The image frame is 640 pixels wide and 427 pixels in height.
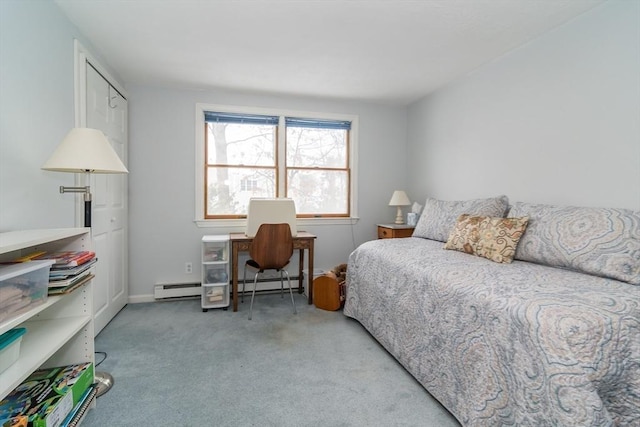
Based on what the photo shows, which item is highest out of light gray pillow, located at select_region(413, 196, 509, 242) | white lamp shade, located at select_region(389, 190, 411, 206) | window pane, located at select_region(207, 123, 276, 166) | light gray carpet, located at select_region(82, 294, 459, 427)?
window pane, located at select_region(207, 123, 276, 166)

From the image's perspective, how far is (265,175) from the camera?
368cm

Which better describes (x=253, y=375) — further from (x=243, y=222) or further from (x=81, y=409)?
(x=243, y=222)

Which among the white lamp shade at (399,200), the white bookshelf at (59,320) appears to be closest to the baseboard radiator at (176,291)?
the white bookshelf at (59,320)

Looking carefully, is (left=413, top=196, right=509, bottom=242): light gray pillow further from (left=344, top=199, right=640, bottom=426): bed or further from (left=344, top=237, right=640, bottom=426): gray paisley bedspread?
(left=344, top=237, right=640, bottom=426): gray paisley bedspread

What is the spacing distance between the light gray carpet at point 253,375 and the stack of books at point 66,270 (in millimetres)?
697

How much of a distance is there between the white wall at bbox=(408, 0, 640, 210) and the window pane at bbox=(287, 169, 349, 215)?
4.28ft

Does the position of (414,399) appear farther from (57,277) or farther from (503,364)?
(57,277)

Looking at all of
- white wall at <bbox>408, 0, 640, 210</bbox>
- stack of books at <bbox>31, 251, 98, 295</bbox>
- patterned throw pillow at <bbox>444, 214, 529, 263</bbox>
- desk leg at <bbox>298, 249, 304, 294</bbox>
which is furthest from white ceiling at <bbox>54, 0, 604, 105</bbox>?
desk leg at <bbox>298, 249, 304, 294</bbox>

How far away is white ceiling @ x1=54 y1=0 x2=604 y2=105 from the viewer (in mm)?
1952

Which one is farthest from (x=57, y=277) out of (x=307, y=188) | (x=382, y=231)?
(x=382, y=231)

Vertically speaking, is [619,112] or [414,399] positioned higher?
[619,112]

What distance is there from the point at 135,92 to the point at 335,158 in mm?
2321

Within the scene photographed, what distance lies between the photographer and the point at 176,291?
3.35 meters

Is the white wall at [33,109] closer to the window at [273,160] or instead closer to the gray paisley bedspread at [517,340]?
the window at [273,160]
